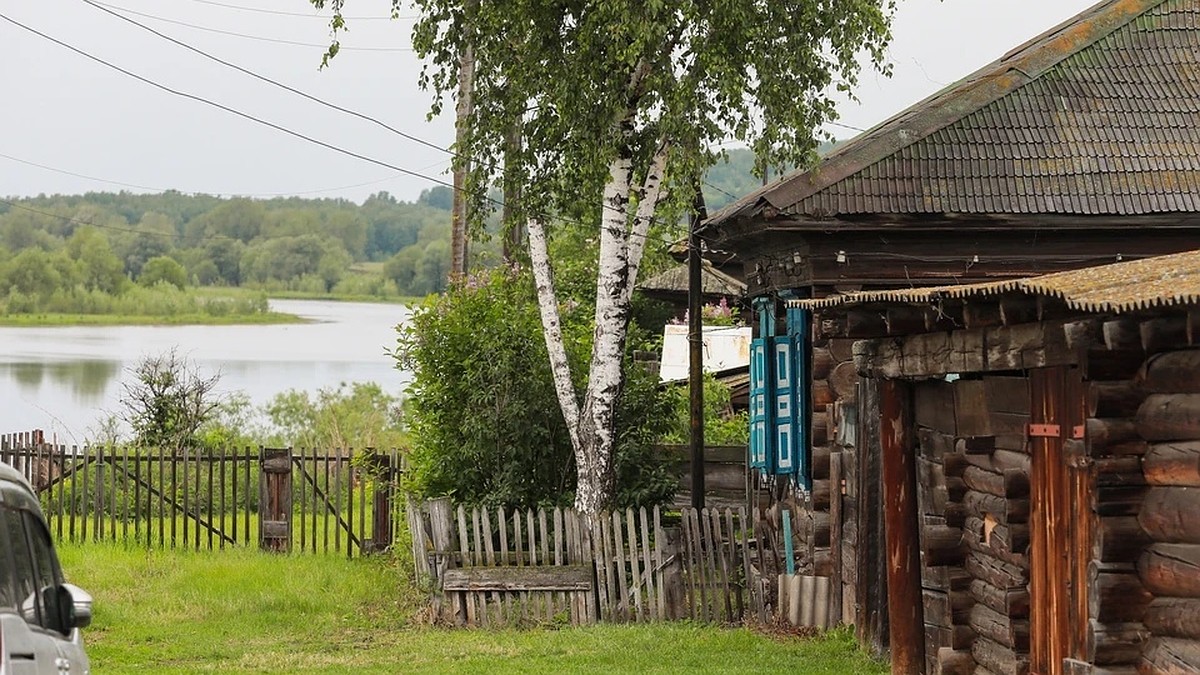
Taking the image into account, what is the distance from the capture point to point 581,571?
16141 mm

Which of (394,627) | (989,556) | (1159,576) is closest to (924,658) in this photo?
(989,556)

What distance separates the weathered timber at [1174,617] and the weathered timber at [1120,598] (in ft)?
0.17

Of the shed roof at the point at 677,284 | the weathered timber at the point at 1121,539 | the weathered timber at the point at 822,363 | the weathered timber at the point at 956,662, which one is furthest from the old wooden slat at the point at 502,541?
the shed roof at the point at 677,284

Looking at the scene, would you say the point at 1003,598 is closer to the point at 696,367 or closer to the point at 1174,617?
the point at 1174,617

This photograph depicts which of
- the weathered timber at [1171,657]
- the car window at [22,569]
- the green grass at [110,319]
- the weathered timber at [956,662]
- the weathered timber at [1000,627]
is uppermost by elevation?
the green grass at [110,319]

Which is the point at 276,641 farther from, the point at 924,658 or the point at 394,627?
the point at 924,658

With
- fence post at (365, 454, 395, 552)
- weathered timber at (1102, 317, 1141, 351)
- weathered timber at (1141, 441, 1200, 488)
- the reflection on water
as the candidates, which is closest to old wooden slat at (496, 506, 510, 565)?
fence post at (365, 454, 395, 552)

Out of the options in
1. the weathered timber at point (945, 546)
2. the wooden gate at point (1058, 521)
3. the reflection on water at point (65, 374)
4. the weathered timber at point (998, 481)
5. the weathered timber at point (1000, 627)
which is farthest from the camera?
→ the reflection on water at point (65, 374)

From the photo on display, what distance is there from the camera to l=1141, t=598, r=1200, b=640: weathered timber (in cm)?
748

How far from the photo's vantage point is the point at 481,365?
59.1ft

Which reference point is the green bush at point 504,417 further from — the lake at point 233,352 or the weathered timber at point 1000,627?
the lake at point 233,352

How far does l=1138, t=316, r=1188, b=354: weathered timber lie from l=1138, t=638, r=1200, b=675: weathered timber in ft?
4.50

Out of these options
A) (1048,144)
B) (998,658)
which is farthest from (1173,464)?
(1048,144)

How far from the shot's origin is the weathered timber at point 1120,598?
785 centimetres
